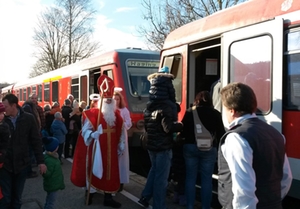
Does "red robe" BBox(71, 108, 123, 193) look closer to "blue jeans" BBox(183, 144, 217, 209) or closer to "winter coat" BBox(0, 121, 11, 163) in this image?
"blue jeans" BBox(183, 144, 217, 209)

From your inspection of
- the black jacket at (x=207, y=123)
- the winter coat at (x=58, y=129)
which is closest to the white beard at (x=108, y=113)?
the black jacket at (x=207, y=123)

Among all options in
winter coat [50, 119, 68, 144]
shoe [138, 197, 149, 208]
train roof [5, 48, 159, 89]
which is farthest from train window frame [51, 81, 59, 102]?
shoe [138, 197, 149, 208]

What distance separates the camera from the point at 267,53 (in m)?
4.89

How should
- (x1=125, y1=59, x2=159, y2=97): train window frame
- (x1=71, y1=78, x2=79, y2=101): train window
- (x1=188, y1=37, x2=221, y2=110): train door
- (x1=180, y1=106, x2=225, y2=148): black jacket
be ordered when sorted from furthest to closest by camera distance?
(x1=71, y1=78, x2=79, y2=101): train window → (x1=125, y1=59, x2=159, y2=97): train window frame → (x1=188, y1=37, x2=221, y2=110): train door → (x1=180, y1=106, x2=225, y2=148): black jacket

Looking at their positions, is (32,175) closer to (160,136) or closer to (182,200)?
(182,200)

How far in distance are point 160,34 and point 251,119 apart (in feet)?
69.3

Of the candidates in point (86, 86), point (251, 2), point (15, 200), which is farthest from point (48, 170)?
point (86, 86)

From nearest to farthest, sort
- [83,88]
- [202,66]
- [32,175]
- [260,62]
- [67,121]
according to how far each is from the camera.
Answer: [260,62] < [202,66] < [32,175] < [67,121] < [83,88]

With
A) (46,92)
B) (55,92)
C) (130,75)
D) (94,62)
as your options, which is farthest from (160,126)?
(46,92)

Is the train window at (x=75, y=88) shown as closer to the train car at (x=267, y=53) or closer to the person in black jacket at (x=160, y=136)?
the train car at (x=267, y=53)

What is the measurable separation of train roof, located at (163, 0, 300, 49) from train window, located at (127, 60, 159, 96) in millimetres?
2587

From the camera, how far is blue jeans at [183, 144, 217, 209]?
17.1 ft

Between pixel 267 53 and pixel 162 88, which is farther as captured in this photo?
pixel 162 88

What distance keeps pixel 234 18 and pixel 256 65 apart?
87 cm
